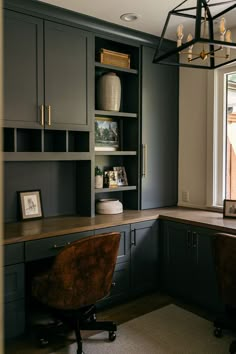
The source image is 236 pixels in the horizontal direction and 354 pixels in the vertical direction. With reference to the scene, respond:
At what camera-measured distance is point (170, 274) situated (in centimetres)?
324

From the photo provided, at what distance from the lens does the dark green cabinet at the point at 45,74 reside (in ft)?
8.52

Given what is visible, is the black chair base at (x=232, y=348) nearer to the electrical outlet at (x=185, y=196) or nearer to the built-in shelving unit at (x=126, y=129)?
the built-in shelving unit at (x=126, y=129)

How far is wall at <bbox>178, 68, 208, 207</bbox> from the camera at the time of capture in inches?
139

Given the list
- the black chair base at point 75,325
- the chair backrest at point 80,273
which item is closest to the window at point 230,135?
the chair backrest at point 80,273

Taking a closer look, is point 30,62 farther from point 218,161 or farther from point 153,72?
point 218,161

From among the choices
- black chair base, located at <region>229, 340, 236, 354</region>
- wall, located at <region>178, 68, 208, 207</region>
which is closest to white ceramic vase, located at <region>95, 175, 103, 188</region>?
wall, located at <region>178, 68, 208, 207</region>

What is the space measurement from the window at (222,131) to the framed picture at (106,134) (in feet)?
3.05

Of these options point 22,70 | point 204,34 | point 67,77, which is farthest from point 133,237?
point 204,34

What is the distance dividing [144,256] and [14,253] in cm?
127

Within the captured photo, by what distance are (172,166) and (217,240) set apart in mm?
1560

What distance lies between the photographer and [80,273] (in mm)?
2211

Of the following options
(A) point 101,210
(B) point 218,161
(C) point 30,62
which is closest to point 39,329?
(A) point 101,210

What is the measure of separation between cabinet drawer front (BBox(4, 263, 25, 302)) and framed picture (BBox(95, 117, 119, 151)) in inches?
55.4

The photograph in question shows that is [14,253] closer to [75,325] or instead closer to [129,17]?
[75,325]
